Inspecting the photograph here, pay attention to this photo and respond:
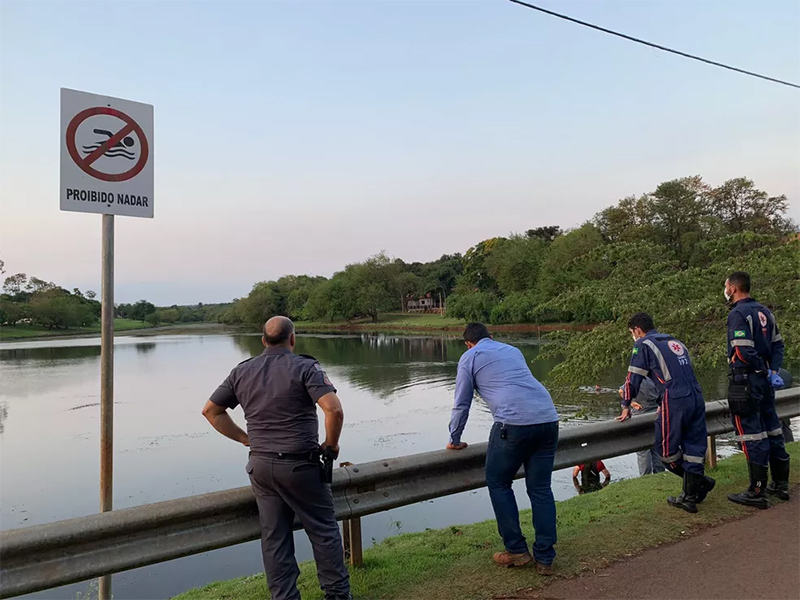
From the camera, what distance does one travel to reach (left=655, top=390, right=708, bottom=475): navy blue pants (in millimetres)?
4996

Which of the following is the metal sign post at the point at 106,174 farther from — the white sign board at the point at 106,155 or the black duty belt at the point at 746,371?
the black duty belt at the point at 746,371

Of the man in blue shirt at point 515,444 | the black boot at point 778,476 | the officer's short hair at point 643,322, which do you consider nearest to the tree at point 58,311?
the officer's short hair at point 643,322

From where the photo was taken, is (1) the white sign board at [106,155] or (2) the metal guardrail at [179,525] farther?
(1) the white sign board at [106,155]

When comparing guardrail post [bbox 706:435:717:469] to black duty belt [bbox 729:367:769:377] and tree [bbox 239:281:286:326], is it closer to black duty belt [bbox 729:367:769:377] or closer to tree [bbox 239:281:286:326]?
black duty belt [bbox 729:367:769:377]

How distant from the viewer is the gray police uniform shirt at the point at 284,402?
3471 millimetres

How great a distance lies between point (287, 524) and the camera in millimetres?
3570

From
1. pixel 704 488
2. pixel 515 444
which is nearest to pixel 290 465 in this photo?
pixel 515 444

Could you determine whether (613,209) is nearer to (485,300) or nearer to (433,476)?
(485,300)

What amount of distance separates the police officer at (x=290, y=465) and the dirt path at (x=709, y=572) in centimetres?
122

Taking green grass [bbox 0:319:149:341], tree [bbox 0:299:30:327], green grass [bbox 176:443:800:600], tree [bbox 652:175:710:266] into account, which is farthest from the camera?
green grass [bbox 0:319:149:341]

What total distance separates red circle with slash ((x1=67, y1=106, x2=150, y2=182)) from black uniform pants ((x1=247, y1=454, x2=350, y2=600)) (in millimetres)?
1780

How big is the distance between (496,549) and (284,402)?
80.0 inches

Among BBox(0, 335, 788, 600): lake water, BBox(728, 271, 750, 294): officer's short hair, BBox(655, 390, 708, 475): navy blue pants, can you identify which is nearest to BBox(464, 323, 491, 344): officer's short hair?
BBox(655, 390, 708, 475): navy blue pants

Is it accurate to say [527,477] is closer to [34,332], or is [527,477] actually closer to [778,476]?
[778,476]
